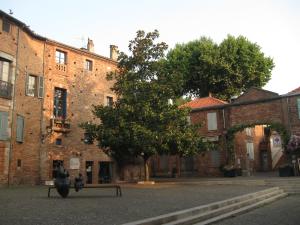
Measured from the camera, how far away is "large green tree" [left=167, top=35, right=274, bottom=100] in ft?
116

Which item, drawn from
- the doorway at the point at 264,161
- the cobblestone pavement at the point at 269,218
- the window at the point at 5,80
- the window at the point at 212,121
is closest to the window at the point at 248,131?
the doorway at the point at 264,161

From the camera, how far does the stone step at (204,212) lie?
786 centimetres

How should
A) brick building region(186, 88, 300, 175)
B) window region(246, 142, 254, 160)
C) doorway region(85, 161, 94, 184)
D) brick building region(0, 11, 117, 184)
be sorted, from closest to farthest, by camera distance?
brick building region(0, 11, 117, 184)
brick building region(186, 88, 300, 175)
doorway region(85, 161, 94, 184)
window region(246, 142, 254, 160)

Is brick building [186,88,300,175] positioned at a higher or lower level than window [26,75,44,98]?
lower

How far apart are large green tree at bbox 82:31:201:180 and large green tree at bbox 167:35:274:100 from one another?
45.2 feet

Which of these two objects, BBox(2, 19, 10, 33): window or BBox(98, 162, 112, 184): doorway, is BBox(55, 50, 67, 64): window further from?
BBox(98, 162, 112, 184): doorway

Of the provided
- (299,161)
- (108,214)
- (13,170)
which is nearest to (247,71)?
(299,161)

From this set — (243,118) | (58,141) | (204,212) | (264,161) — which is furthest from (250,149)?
(204,212)

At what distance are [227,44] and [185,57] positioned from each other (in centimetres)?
458

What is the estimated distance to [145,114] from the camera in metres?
19.3

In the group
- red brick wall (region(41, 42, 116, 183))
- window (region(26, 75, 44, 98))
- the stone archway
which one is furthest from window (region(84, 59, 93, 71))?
the stone archway

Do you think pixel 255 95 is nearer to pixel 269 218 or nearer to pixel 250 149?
pixel 250 149

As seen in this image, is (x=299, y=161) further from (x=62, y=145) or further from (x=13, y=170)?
(x=13, y=170)

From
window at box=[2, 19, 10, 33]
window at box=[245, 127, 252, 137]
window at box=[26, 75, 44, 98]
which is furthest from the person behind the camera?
window at box=[245, 127, 252, 137]
